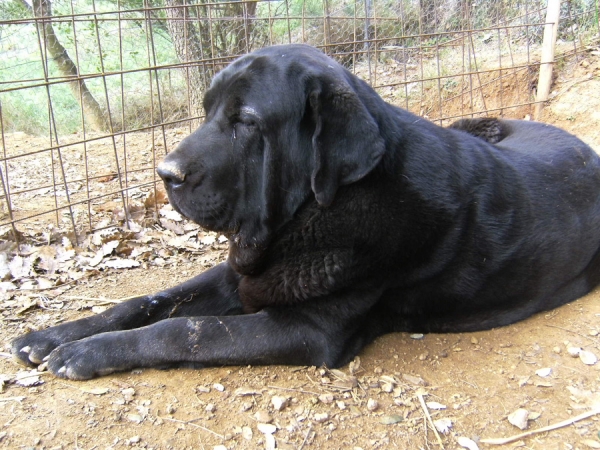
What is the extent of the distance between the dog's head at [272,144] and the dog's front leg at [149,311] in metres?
0.63

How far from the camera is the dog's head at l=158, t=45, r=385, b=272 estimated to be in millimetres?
2293

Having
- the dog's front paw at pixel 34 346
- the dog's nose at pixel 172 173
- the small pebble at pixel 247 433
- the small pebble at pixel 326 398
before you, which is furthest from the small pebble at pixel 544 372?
the dog's front paw at pixel 34 346

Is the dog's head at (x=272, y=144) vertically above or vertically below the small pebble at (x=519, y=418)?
above

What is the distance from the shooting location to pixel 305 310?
253 centimetres

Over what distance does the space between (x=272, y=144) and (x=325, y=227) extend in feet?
1.55

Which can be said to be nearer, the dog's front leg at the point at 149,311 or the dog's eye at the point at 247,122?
the dog's eye at the point at 247,122

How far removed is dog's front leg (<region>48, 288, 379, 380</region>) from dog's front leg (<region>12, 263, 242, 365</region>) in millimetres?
217

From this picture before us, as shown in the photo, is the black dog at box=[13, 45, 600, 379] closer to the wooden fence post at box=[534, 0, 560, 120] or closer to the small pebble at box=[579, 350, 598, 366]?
the small pebble at box=[579, 350, 598, 366]

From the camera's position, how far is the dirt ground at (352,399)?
2.07 meters

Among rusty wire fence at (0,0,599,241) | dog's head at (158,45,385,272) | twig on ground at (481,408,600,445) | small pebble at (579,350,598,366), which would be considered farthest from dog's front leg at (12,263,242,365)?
small pebble at (579,350,598,366)

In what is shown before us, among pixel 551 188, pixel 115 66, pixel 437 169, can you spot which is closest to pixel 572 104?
pixel 551 188

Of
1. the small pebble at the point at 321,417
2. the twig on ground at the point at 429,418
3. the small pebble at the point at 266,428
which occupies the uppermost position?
the small pebble at the point at 266,428

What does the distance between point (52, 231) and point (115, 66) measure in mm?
8887

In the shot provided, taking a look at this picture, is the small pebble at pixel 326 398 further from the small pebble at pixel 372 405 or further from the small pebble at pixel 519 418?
the small pebble at pixel 519 418
